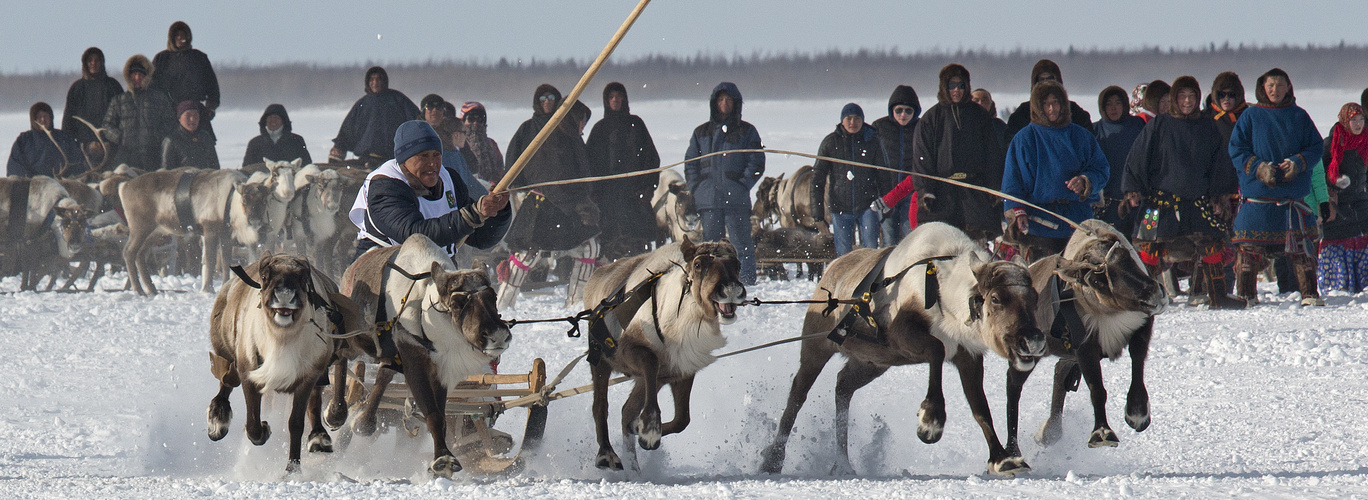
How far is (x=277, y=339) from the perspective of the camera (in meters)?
5.46

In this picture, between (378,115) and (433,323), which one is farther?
(378,115)

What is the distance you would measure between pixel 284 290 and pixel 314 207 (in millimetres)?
8598

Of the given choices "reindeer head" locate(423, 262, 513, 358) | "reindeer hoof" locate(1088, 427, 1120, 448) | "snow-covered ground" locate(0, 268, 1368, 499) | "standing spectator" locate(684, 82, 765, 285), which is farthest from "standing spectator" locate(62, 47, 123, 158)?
"reindeer hoof" locate(1088, 427, 1120, 448)

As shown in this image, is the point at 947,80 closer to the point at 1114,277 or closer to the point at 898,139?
the point at 898,139

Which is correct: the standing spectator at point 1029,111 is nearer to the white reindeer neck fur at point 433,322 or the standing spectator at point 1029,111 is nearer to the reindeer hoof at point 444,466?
the white reindeer neck fur at point 433,322

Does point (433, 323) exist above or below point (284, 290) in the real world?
below

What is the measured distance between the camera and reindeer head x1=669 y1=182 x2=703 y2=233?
1404 cm

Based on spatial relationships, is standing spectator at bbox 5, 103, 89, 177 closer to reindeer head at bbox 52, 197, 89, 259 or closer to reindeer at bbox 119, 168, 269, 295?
reindeer head at bbox 52, 197, 89, 259

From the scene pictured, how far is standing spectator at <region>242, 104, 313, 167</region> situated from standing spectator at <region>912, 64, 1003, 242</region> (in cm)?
705

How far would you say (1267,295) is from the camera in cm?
1191

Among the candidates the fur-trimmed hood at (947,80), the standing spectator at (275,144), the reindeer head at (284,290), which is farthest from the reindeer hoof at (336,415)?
the standing spectator at (275,144)

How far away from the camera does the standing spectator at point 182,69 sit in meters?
13.8

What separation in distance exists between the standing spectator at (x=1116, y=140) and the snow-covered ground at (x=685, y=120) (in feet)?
41.7

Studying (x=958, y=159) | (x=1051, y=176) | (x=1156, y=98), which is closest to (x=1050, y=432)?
(x=1051, y=176)
